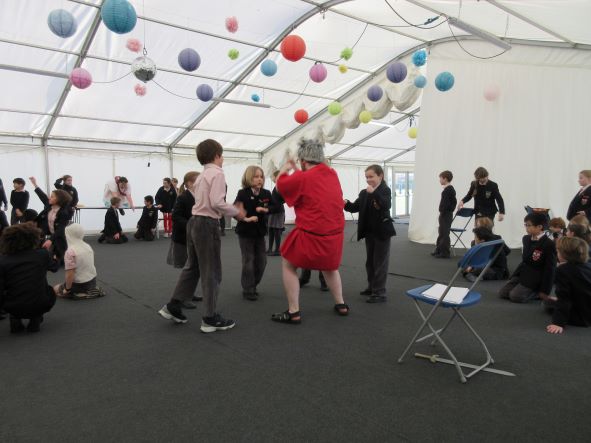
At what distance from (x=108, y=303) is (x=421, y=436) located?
129 inches

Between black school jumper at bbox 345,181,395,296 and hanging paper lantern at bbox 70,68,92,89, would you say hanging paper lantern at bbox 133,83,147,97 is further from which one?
black school jumper at bbox 345,181,395,296

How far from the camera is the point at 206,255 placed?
10.1 ft

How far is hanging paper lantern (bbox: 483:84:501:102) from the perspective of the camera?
771 centimetres

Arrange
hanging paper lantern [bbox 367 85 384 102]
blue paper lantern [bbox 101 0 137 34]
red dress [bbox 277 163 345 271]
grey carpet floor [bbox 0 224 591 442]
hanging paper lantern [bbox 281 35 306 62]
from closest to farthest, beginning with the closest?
grey carpet floor [bbox 0 224 591 442]
red dress [bbox 277 163 345 271]
blue paper lantern [bbox 101 0 137 34]
hanging paper lantern [bbox 281 35 306 62]
hanging paper lantern [bbox 367 85 384 102]

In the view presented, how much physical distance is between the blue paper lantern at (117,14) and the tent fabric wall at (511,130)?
19.5 feet

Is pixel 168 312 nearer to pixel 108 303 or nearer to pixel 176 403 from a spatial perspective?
pixel 108 303

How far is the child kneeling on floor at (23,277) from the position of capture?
309 centimetres

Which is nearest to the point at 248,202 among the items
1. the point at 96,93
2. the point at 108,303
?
the point at 108,303

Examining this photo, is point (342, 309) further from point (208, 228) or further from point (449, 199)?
point (449, 199)

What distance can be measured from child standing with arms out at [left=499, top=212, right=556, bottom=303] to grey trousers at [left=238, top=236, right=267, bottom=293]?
7.94 feet

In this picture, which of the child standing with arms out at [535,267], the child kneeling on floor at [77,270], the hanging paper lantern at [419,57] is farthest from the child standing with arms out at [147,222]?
the child standing with arms out at [535,267]

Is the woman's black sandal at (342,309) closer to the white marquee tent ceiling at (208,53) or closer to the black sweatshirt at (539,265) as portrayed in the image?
the black sweatshirt at (539,265)

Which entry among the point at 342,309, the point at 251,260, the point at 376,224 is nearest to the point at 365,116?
the point at 376,224

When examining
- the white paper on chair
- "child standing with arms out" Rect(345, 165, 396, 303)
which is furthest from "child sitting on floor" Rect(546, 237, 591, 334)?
"child standing with arms out" Rect(345, 165, 396, 303)
